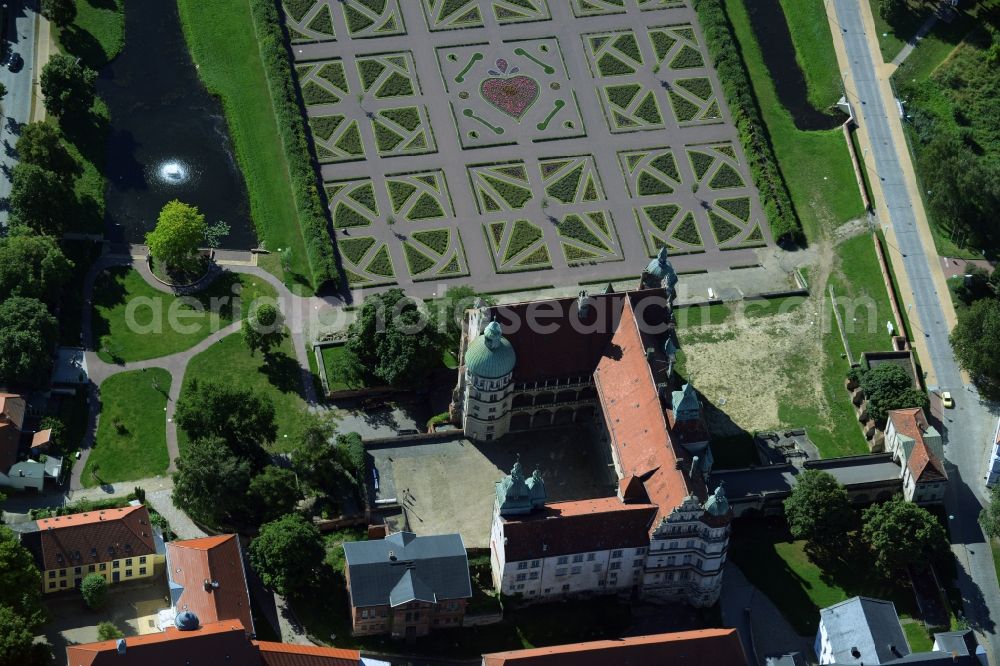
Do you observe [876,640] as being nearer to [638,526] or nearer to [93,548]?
[638,526]

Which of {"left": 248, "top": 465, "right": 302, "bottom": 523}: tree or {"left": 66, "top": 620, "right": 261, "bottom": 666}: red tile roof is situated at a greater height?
{"left": 248, "top": 465, "right": 302, "bottom": 523}: tree

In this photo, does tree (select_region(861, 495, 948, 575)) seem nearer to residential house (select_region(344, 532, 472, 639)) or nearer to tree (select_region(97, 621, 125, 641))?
residential house (select_region(344, 532, 472, 639))

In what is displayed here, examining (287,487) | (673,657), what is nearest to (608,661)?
(673,657)

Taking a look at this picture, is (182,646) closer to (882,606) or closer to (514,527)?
(514,527)

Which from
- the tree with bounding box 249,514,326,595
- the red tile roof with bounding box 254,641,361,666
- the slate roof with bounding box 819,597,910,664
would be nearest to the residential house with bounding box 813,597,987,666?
the slate roof with bounding box 819,597,910,664

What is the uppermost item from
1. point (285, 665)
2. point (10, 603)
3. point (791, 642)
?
point (10, 603)

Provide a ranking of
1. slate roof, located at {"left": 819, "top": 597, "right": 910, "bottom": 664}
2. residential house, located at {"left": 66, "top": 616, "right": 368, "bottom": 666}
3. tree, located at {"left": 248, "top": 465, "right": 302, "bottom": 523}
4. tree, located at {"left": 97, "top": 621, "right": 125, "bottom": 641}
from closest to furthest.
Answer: residential house, located at {"left": 66, "top": 616, "right": 368, "bottom": 666} < tree, located at {"left": 97, "top": 621, "right": 125, "bottom": 641} < slate roof, located at {"left": 819, "top": 597, "right": 910, "bottom": 664} < tree, located at {"left": 248, "top": 465, "right": 302, "bottom": 523}

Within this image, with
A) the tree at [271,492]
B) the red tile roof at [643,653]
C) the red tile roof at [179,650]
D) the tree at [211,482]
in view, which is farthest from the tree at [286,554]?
the red tile roof at [643,653]

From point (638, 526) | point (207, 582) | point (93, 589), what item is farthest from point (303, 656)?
point (638, 526)
